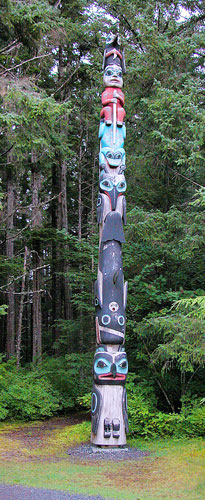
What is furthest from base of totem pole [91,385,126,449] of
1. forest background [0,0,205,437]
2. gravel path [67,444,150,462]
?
forest background [0,0,205,437]

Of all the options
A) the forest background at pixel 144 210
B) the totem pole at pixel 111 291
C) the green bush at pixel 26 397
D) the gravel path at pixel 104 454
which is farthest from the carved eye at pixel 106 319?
the green bush at pixel 26 397

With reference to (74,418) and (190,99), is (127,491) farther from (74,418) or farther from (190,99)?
(190,99)

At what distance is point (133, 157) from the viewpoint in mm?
11805

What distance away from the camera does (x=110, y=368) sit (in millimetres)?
7293

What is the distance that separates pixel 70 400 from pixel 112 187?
18.8ft

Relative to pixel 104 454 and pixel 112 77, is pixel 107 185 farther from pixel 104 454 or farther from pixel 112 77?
pixel 104 454

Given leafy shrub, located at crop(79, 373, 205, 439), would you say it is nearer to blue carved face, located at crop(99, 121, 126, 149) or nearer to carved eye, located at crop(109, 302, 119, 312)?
carved eye, located at crop(109, 302, 119, 312)

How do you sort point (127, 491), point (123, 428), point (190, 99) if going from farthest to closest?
point (190, 99), point (123, 428), point (127, 491)

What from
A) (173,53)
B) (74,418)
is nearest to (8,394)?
(74,418)

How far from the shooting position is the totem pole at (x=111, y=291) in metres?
7.10

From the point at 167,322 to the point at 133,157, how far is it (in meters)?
5.56

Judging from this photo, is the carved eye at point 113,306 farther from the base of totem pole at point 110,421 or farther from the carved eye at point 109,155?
the carved eye at point 109,155

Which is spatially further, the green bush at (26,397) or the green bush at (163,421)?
the green bush at (26,397)

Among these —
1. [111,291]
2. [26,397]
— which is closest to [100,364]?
[111,291]
